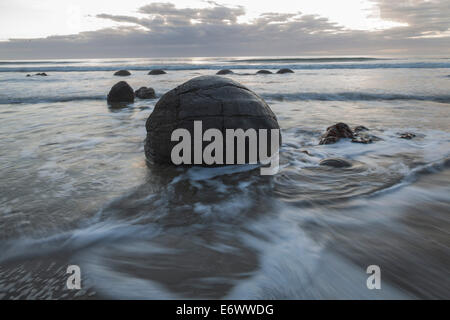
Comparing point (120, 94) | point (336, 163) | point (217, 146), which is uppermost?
point (120, 94)

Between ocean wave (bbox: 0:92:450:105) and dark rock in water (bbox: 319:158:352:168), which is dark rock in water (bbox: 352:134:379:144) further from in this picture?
ocean wave (bbox: 0:92:450:105)

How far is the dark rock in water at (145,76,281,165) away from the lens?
3.57 meters

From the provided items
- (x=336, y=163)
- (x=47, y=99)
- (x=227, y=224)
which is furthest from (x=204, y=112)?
(x=47, y=99)

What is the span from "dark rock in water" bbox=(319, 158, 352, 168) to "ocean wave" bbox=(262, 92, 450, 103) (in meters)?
7.32

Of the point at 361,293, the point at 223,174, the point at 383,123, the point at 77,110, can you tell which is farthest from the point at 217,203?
the point at 77,110

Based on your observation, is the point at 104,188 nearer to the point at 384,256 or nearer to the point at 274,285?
the point at 274,285

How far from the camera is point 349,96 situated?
1107 cm

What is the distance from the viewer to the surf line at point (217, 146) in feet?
11.6

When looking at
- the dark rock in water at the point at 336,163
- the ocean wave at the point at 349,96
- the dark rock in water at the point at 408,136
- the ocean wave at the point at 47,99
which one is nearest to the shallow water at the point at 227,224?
the dark rock in water at the point at 336,163

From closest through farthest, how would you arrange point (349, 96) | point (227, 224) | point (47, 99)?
1. point (227, 224)
2. point (349, 96)
3. point (47, 99)

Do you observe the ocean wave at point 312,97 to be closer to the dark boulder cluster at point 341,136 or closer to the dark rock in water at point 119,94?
the dark rock in water at point 119,94

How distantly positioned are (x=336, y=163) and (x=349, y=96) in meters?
8.37

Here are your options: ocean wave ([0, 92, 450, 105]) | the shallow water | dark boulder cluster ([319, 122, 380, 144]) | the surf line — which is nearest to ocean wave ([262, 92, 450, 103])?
ocean wave ([0, 92, 450, 105])

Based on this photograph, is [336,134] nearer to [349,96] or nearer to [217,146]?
[217,146]
